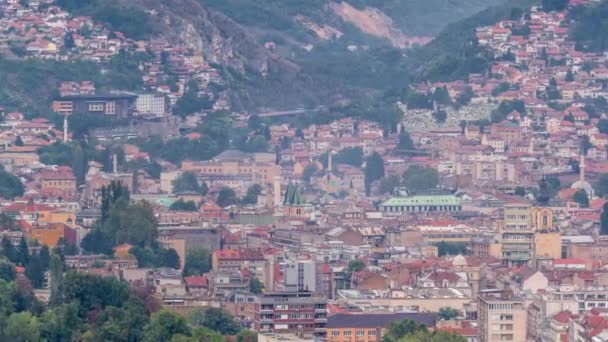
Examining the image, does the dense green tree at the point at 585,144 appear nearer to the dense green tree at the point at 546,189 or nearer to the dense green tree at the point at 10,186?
the dense green tree at the point at 546,189

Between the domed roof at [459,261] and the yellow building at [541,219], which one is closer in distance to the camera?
the domed roof at [459,261]

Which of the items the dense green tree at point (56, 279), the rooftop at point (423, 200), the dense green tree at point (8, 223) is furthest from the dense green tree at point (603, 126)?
the dense green tree at point (56, 279)

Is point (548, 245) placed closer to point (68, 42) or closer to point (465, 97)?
point (465, 97)

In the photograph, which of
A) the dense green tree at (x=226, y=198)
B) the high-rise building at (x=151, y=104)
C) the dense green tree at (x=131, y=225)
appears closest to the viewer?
the dense green tree at (x=131, y=225)

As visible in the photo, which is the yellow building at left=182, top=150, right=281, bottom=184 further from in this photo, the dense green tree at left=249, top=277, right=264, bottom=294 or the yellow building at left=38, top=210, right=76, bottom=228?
the dense green tree at left=249, top=277, right=264, bottom=294

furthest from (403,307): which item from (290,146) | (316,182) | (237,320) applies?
(290,146)

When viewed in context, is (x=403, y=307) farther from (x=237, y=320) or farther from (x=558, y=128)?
Result: (x=558, y=128)
